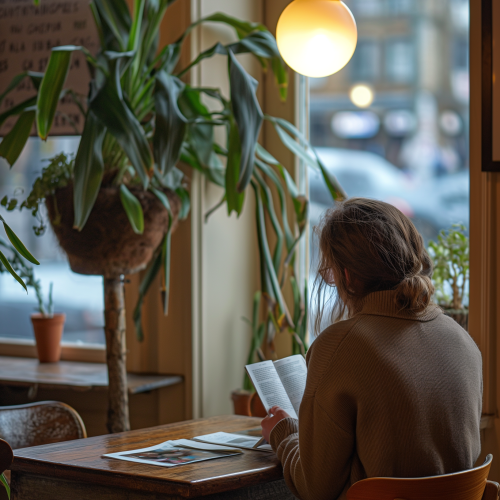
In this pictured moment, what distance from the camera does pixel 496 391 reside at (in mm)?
2385

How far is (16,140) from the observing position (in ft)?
7.20

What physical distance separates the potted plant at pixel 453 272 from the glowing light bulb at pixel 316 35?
2.81 feet

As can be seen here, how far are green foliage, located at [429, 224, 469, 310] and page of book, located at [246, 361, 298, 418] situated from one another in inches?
37.6

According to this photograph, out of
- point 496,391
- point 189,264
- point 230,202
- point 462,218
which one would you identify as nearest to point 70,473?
point 230,202

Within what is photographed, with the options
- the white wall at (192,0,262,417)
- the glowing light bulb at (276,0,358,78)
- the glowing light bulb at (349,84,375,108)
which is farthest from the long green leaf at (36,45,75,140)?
the glowing light bulb at (349,84,375,108)

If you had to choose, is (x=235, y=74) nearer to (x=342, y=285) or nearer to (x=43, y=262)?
(x=342, y=285)

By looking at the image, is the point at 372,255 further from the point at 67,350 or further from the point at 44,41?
the point at 44,41

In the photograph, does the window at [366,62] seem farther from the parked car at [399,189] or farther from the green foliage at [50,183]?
the green foliage at [50,183]

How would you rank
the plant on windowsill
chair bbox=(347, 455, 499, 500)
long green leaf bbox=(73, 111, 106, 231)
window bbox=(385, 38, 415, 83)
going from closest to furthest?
1. chair bbox=(347, 455, 499, 500)
2. long green leaf bbox=(73, 111, 106, 231)
3. window bbox=(385, 38, 415, 83)
4. the plant on windowsill

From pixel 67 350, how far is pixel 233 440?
1.55 m

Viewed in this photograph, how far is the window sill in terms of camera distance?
316 centimetres

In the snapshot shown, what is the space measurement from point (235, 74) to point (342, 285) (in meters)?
0.96

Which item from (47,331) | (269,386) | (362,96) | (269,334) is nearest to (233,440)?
(269,386)

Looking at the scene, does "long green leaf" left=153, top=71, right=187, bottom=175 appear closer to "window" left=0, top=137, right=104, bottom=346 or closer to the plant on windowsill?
"window" left=0, top=137, right=104, bottom=346
